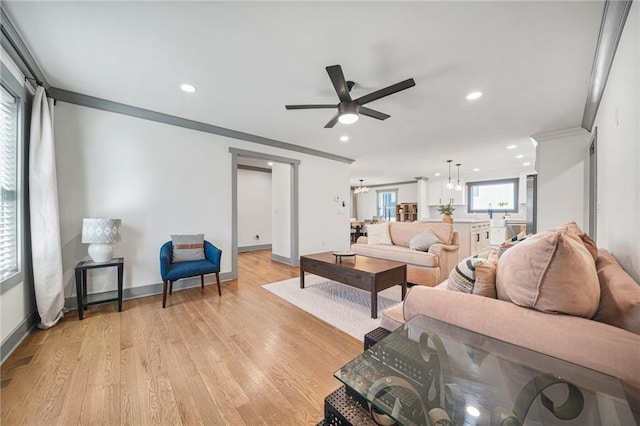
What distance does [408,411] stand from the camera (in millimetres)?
841

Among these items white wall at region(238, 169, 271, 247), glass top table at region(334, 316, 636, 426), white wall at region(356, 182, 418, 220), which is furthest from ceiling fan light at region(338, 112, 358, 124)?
white wall at region(356, 182, 418, 220)

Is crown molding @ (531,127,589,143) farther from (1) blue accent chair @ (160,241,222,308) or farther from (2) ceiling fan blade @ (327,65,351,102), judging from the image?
(1) blue accent chair @ (160,241,222,308)

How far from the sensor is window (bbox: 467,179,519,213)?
7.72 metres

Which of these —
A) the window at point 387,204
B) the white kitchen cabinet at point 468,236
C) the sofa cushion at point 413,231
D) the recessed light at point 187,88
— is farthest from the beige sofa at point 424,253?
the window at point 387,204

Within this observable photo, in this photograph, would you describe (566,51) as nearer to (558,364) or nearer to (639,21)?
(639,21)

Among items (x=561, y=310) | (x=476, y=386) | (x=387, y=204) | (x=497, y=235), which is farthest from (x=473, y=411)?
(x=387, y=204)

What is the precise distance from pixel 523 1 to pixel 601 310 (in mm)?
1835

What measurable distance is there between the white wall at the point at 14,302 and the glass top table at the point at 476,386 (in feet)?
8.65

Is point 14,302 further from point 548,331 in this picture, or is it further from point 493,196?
point 493,196

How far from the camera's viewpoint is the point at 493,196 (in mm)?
8109

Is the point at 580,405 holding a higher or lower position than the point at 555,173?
lower

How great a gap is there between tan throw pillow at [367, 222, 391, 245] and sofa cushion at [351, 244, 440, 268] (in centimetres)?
21

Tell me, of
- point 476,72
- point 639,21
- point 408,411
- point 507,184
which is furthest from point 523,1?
point 507,184

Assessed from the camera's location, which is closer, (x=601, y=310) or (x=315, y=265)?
(x=601, y=310)
